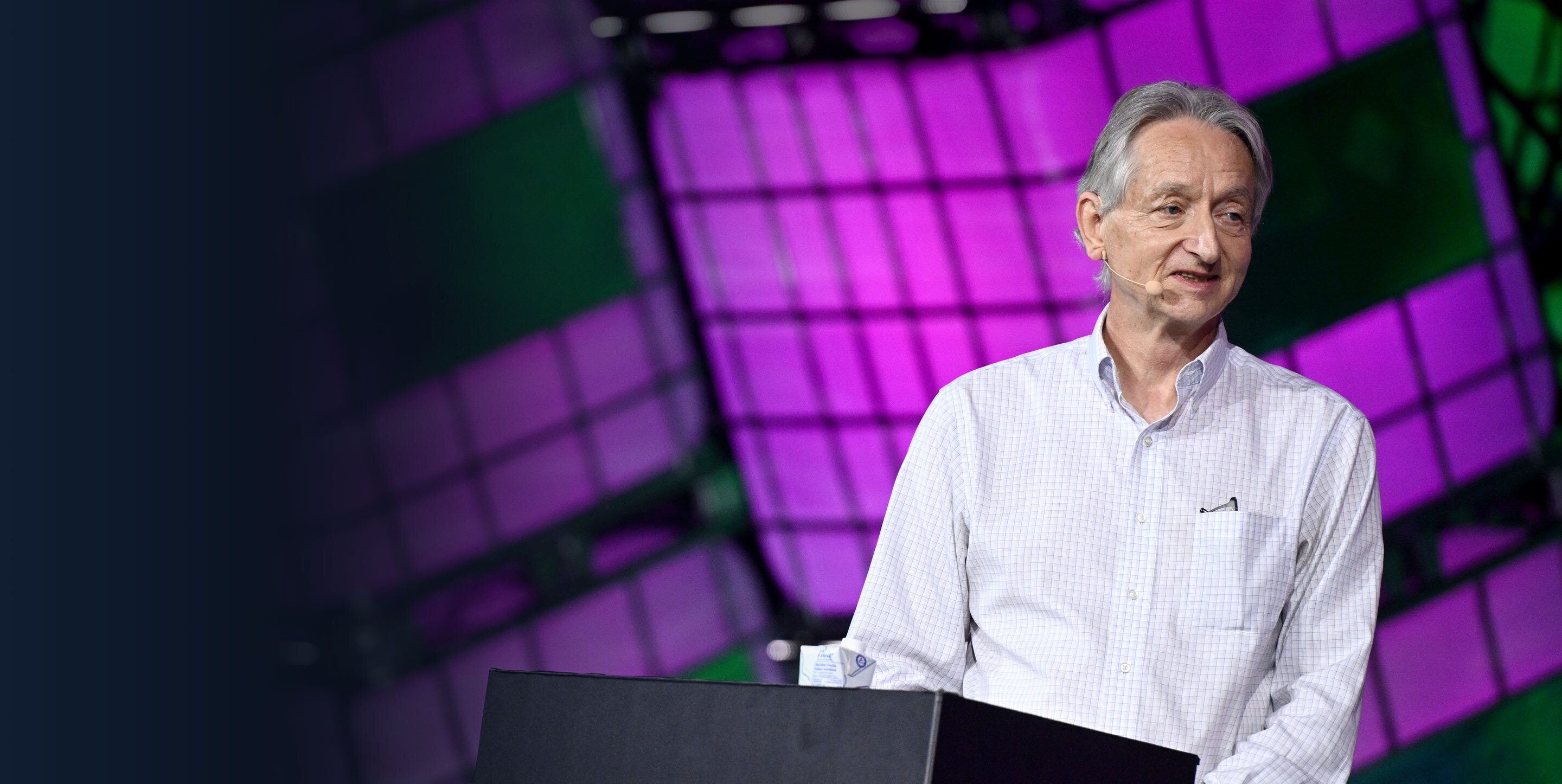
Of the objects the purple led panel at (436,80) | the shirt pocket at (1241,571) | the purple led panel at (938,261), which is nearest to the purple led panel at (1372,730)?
the purple led panel at (938,261)

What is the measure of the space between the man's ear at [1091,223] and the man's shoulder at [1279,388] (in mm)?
237

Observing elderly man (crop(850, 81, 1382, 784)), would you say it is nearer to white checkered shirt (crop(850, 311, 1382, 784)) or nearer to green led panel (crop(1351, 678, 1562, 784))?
white checkered shirt (crop(850, 311, 1382, 784))

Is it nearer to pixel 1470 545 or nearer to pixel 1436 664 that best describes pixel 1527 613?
pixel 1470 545

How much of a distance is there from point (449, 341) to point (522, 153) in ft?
2.87

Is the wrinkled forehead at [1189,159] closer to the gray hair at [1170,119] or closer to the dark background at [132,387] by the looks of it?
the gray hair at [1170,119]

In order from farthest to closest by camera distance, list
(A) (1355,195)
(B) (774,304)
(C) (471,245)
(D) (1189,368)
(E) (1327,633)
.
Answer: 1. (B) (774,304)
2. (C) (471,245)
3. (A) (1355,195)
4. (D) (1189,368)
5. (E) (1327,633)

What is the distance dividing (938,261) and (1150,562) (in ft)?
14.7

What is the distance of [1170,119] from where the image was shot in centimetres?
191

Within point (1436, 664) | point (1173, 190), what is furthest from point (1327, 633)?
point (1436, 664)

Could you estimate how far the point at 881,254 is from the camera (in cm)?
634

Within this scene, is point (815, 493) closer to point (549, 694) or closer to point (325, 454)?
point (325, 454)

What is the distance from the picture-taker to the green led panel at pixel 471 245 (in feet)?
20.1

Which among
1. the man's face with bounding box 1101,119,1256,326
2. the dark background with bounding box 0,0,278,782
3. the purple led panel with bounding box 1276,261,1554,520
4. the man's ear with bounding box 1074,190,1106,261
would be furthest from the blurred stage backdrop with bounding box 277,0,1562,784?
the man's face with bounding box 1101,119,1256,326

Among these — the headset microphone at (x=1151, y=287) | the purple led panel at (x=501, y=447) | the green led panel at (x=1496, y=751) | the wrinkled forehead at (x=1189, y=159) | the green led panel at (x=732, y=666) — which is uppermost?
the wrinkled forehead at (x=1189, y=159)
